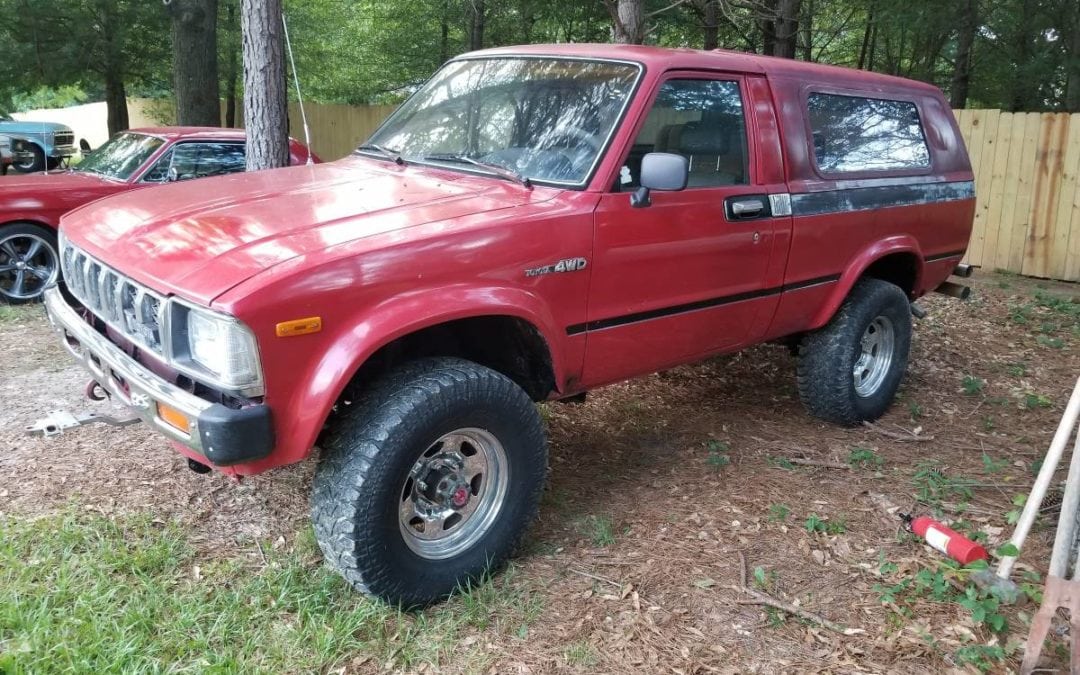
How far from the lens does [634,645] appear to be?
9.85 feet

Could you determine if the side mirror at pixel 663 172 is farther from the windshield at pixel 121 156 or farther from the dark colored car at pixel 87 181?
the windshield at pixel 121 156

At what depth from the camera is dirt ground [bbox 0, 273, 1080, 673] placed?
10.1 ft

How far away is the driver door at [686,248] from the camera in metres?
3.55

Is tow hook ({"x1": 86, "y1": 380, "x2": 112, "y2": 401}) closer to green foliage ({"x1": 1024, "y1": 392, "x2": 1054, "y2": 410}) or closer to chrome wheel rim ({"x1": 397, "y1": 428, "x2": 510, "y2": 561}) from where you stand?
chrome wheel rim ({"x1": 397, "y1": 428, "x2": 510, "y2": 561})

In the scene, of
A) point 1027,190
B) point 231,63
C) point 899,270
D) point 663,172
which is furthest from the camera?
point 231,63

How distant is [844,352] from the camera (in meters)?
4.91

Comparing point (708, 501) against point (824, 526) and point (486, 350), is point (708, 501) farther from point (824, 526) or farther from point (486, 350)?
point (486, 350)

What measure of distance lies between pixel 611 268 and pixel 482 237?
2.21ft

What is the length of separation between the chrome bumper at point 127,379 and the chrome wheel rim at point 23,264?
4.02 meters

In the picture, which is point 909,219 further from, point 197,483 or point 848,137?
point 197,483

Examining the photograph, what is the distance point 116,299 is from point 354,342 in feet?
3.19

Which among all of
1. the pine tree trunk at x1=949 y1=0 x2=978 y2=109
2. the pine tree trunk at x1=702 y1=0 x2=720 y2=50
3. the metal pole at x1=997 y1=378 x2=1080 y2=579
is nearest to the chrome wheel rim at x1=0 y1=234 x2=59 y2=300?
the metal pole at x1=997 y1=378 x2=1080 y2=579

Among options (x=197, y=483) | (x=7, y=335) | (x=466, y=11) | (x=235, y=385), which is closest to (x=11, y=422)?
(x=197, y=483)

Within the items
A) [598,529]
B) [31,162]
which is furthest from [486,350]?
[31,162]
